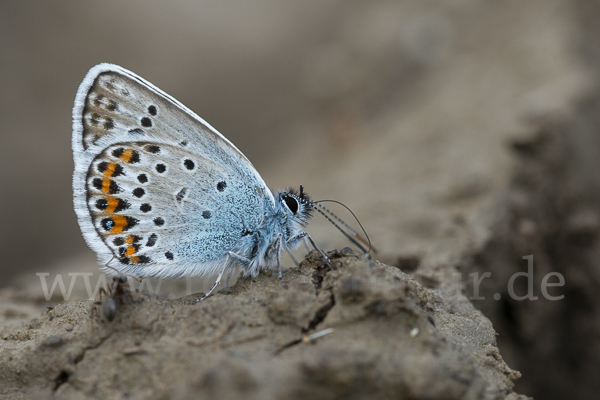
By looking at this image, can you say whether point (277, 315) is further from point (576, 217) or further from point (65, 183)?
point (65, 183)

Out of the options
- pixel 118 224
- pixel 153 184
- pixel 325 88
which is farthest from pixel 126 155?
pixel 325 88

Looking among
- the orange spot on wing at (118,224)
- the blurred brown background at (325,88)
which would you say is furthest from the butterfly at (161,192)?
the blurred brown background at (325,88)

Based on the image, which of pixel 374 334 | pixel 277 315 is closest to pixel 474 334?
pixel 374 334

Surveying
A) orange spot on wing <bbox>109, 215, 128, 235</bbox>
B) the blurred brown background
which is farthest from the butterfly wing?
the blurred brown background

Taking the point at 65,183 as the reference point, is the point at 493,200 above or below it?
above

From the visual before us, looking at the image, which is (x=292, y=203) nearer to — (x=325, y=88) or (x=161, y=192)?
(x=161, y=192)
